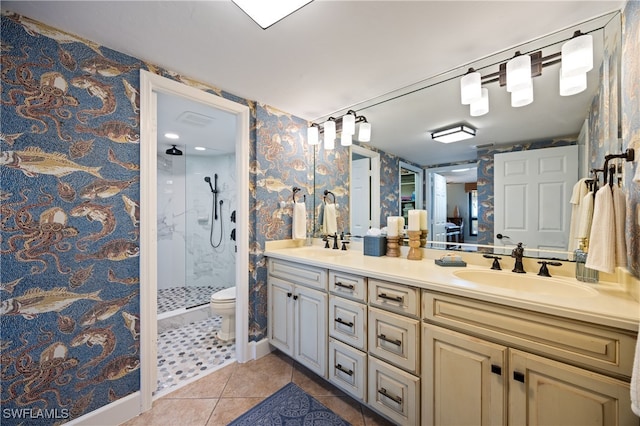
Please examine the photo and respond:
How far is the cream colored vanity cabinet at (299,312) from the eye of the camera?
5.65 ft

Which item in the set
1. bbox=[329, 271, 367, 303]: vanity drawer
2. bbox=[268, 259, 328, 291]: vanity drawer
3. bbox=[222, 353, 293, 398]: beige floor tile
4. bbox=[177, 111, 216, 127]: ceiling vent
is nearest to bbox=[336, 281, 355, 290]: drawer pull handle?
bbox=[329, 271, 367, 303]: vanity drawer

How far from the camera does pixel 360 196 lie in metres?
2.27

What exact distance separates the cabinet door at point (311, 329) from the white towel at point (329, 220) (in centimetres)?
76

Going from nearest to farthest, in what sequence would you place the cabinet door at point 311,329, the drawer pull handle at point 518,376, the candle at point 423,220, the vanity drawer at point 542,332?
the vanity drawer at point 542,332 < the drawer pull handle at point 518,376 < the cabinet door at point 311,329 < the candle at point 423,220

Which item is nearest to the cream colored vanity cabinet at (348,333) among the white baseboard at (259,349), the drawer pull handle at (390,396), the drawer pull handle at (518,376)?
the drawer pull handle at (390,396)

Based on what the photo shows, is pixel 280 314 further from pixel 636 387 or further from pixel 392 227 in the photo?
pixel 636 387

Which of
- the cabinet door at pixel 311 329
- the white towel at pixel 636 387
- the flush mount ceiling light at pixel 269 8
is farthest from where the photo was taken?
the cabinet door at pixel 311 329

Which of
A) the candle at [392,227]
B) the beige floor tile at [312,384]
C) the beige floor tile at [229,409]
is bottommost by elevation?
the beige floor tile at [229,409]

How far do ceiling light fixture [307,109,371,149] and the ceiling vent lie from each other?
107cm

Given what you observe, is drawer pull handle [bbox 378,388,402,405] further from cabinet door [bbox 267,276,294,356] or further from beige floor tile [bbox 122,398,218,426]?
beige floor tile [bbox 122,398,218,426]

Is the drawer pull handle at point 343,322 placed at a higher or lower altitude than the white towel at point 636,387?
lower

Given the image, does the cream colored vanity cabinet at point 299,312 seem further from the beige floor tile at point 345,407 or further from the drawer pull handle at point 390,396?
the drawer pull handle at point 390,396

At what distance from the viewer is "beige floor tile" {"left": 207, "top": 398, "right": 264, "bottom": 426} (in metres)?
1.51

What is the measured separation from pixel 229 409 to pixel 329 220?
1654 mm
